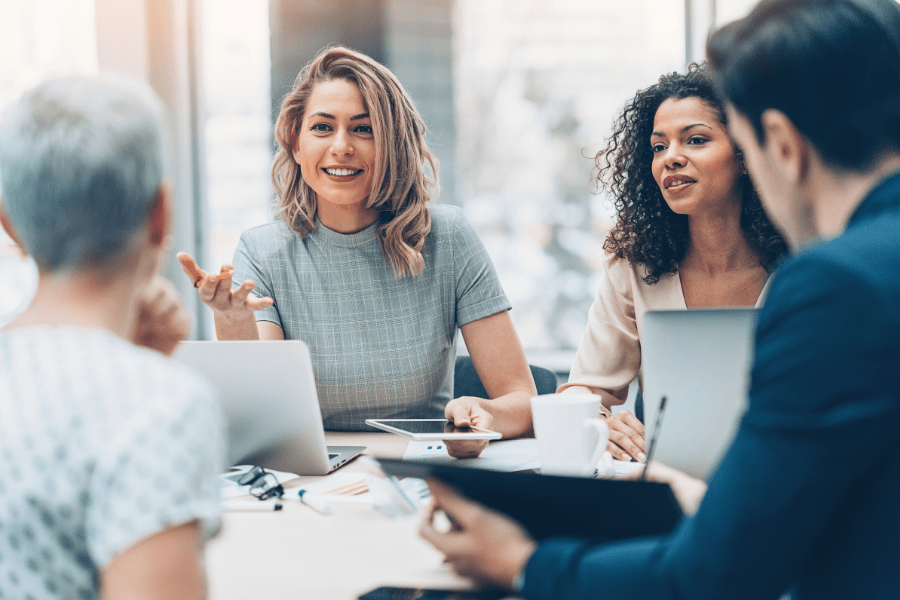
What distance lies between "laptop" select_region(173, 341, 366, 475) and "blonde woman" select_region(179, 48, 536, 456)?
55 centimetres

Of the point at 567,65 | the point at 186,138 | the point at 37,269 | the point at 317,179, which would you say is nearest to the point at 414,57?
the point at 567,65

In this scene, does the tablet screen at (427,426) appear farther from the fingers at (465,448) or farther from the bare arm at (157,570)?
the bare arm at (157,570)

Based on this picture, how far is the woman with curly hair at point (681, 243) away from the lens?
6.05 ft

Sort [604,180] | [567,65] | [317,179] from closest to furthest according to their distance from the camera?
[317,179]
[604,180]
[567,65]

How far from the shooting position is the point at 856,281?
0.60 metres

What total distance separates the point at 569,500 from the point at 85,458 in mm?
450

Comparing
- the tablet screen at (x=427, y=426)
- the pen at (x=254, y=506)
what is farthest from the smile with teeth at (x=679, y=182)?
the pen at (x=254, y=506)

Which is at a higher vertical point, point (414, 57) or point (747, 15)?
point (414, 57)

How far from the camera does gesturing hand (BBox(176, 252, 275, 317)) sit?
1548mm

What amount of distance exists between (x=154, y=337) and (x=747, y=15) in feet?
2.54

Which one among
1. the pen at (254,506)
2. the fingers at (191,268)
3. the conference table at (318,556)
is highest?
the fingers at (191,268)

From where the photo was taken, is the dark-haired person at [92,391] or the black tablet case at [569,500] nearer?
the dark-haired person at [92,391]

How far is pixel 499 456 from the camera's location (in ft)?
4.66

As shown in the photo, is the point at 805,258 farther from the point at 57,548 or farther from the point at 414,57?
the point at 414,57
